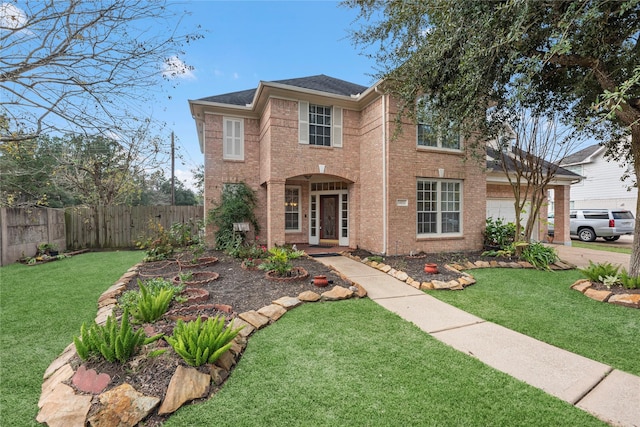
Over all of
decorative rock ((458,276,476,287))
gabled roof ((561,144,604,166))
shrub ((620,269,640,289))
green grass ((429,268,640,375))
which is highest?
gabled roof ((561,144,604,166))

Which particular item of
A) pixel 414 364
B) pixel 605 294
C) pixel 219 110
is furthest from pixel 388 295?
pixel 219 110

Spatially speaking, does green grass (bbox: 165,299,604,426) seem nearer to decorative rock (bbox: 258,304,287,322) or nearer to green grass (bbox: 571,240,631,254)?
decorative rock (bbox: 258,304,287,322)

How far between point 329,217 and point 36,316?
866 cm

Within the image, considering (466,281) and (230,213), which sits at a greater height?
(230,213)

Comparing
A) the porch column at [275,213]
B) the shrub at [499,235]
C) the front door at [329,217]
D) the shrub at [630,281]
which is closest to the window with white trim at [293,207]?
the front door at [329,217]

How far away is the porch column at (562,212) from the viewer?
12.9m

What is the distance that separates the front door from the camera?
11.3 meters

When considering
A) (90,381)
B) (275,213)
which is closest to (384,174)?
(275,213)

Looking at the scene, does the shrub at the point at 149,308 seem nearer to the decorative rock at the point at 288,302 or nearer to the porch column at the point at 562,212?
the decorative rock at the point at 288,302

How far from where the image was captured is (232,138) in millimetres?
10539

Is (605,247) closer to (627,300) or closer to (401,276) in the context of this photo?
(627,300)

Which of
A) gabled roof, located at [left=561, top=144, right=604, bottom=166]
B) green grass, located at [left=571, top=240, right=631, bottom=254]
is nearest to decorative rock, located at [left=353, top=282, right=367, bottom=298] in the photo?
green grass, located at [left=571, top=240, right=631, bottom=254]

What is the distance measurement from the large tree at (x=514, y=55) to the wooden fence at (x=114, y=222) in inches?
369

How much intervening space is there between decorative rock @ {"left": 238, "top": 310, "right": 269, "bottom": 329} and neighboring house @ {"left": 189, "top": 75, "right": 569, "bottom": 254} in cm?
509
